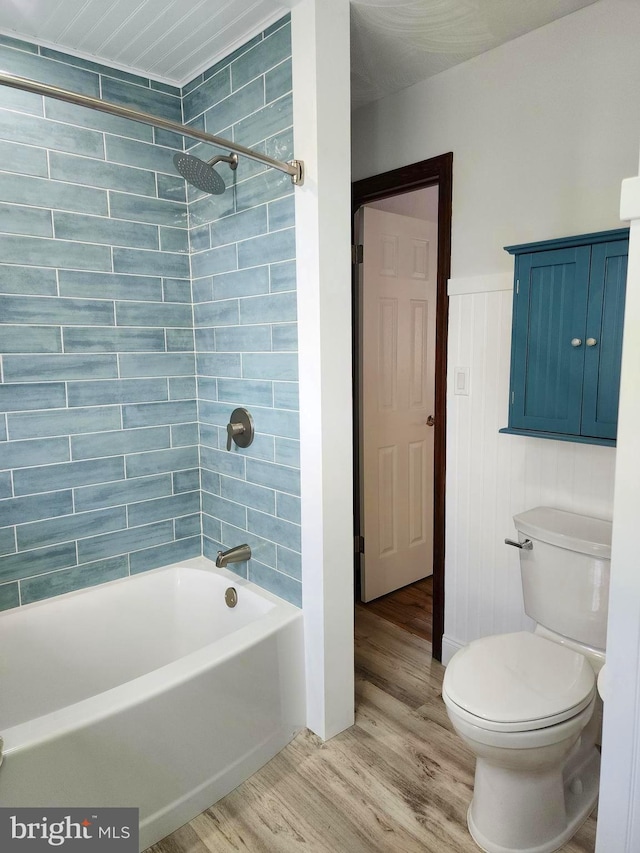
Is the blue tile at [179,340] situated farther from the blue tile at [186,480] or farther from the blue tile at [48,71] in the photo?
the blue tile at [48,71]

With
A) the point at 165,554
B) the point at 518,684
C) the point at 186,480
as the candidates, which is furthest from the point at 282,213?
the point at 518,684

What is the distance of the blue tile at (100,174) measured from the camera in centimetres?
212

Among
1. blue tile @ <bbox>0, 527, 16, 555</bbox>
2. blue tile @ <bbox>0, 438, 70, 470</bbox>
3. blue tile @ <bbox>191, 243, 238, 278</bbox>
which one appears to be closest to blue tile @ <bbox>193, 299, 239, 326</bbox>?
blue tile @ <bbox>191, 243, 238, 278</bbox>

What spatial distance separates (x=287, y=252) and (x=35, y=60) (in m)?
1.13

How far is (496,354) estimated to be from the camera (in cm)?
226

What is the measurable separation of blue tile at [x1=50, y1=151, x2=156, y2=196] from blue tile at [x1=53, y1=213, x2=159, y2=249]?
0.13 meters

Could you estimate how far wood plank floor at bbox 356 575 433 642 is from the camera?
2961 millimetres

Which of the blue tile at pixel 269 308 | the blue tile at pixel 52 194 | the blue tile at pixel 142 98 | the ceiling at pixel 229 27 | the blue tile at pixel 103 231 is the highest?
the ceiling at pixel 229 27

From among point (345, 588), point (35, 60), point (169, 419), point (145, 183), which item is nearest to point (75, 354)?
point (169, 419)

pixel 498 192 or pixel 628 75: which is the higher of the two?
pixel 628 75

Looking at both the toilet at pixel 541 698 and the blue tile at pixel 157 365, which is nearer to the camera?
the toilet at pixel 541 698

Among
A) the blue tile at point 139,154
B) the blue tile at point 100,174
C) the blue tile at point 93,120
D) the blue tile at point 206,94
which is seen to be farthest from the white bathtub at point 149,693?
the blue tile at point 206,94

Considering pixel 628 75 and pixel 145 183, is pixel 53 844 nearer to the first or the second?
pixel 145 183

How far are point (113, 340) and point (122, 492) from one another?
62 centimetres
